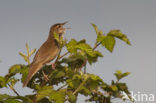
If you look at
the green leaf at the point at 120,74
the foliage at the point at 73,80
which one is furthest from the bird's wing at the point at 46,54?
the green leaf at the point at 120,74

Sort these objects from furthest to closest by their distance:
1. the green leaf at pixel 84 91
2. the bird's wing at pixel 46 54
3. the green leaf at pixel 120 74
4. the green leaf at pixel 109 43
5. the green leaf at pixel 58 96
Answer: the bird's wing at pixel 46 54, the green leaf at pixel 120 74, the green leaf at pixel 109 43, the green leaf at pixel 84 91, the green leaf at pixel 58 96

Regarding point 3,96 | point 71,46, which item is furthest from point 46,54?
point 3,96

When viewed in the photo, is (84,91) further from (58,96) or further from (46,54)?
(46,54)

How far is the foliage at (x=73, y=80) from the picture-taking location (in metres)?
2.32

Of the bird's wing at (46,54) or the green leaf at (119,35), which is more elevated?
the green leaf at (119,35)

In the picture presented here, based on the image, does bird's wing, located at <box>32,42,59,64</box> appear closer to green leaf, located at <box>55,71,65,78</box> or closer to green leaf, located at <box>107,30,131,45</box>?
green leaf, located at <box>55,71,65,78</box>

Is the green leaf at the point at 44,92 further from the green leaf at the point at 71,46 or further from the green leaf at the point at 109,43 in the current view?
the green leaf at the point at 109,43

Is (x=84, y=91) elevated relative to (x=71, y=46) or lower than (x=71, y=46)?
lower

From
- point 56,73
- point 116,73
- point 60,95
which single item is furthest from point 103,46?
point 60,95

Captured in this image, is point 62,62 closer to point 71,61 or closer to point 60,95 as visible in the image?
point 71,61

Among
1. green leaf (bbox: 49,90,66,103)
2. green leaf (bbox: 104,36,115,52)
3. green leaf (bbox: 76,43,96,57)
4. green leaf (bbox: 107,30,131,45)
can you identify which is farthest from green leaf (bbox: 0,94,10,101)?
green leaf (bbox: 107,30,131,45)

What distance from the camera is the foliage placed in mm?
2320

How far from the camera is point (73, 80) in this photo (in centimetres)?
244

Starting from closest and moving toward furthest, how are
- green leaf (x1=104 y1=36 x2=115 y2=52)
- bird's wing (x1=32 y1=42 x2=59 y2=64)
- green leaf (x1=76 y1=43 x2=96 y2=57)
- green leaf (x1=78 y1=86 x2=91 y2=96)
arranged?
green leaf (x1=78 y1=86 x2=91 y2=96), green leaf (x1=76 y1=43 x2=96 y2=57), green leaf (x1=104 y1=36 x2=115 y2=52), bird's wing (x1=32 y1=42 x2=59 y2=64)
